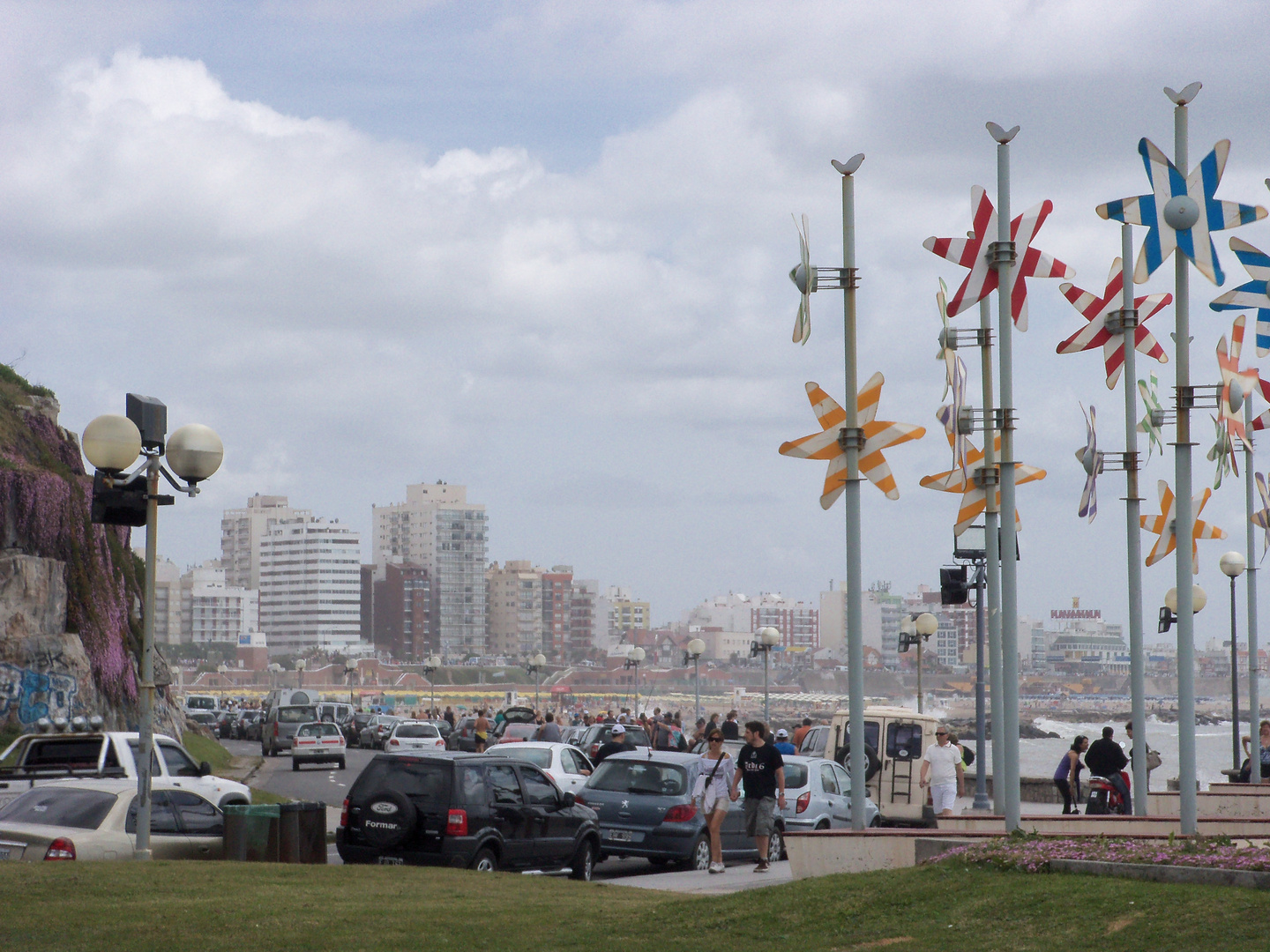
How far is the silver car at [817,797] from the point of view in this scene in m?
20.0

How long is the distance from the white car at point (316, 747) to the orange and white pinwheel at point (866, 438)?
93.0 ft

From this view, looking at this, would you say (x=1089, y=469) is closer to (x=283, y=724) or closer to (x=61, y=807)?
(x=61, y=807)

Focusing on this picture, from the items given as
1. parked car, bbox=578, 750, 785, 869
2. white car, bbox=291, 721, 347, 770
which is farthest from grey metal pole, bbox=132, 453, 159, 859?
white car, bbox=291, 721, 347, 770

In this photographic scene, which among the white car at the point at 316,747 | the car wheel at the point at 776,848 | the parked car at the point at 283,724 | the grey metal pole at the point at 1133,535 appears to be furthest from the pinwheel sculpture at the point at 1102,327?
the parked car at the point at 283,724

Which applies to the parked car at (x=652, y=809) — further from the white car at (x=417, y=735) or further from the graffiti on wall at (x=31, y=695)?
the white car at (x=417, y=735)

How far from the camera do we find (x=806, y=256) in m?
16.0

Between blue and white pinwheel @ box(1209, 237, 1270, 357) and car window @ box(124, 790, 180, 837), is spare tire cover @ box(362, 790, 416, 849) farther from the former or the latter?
blue and white pinwheel @ box(1209, 237, 1270, 357)

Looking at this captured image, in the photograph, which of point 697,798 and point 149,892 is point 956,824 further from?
point 149,892

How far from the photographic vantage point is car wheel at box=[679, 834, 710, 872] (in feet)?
57.9

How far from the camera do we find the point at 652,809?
17781 mm

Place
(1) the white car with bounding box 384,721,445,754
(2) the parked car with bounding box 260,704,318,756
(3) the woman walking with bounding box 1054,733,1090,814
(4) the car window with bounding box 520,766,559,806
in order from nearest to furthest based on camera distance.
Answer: (4) the car window with bounding box 520,766,559,806
(3) the woman walking with bounding box 1054,733,1090,814
(1) the white car with bounding box 384,721,445,754
(2) the parked car with bounding box 260,704,318,756

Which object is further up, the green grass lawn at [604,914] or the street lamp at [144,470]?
the street lamp at [144,470]

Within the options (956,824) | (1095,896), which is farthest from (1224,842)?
(956,824)

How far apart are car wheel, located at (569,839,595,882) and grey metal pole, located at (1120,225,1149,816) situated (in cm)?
598
